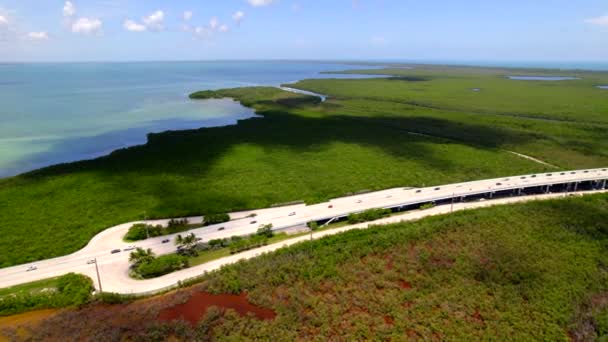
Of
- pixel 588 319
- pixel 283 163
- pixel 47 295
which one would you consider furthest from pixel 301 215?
pixel 588 319

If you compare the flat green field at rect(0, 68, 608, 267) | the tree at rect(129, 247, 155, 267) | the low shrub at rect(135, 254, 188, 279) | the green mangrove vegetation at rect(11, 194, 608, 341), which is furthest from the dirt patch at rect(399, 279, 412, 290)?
the tree at rect(129, 247, 155, 267)

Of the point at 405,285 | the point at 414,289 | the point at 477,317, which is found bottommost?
the point at 477,317

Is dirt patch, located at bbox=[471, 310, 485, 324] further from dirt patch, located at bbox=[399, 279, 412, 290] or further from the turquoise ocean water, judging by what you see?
the turquoise ocean water

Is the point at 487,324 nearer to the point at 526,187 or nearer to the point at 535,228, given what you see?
the point at 535,228

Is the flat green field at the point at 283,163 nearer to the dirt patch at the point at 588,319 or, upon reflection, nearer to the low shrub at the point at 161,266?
the low shrub at the point at 161,266

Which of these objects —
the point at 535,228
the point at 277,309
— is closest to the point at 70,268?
the point at 277,309

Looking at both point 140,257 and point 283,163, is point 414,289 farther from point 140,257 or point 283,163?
point 283,163
